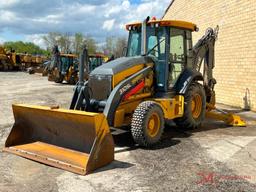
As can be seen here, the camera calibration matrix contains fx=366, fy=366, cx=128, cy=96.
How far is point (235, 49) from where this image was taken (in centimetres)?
1365

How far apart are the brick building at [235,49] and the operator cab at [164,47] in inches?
198

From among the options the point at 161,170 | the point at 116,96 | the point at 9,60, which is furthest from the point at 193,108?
the point at 9,60

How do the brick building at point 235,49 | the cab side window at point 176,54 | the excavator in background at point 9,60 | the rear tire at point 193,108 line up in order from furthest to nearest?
the excavator in background at point 9,60 < the brick building at point 235,49 < the rear tire at point 193,108 < the cab side window at point 176,54

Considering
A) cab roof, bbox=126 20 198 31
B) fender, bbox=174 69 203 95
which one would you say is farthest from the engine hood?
fender, bbox=174 69 203 95

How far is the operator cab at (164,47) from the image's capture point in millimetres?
7922

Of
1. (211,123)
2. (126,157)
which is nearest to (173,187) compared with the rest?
(126,157)

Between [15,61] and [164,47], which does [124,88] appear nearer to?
[164,47]

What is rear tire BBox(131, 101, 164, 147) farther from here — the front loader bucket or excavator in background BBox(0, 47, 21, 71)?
excavator in background BBox(0, 47, 21, 71)

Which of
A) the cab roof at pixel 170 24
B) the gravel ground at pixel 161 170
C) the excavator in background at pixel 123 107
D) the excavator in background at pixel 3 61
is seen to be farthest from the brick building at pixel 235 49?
the excavator in background at pixel 3 61

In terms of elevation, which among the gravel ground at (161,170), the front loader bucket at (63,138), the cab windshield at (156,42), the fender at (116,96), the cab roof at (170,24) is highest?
the cab roof at (170,24)

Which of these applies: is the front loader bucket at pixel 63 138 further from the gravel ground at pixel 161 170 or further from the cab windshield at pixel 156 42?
the cab windshield at pixel 156 42

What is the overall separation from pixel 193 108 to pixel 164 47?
1830 millimetres

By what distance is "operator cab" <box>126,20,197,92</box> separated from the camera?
7922mm

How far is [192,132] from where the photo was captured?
28.3ft
